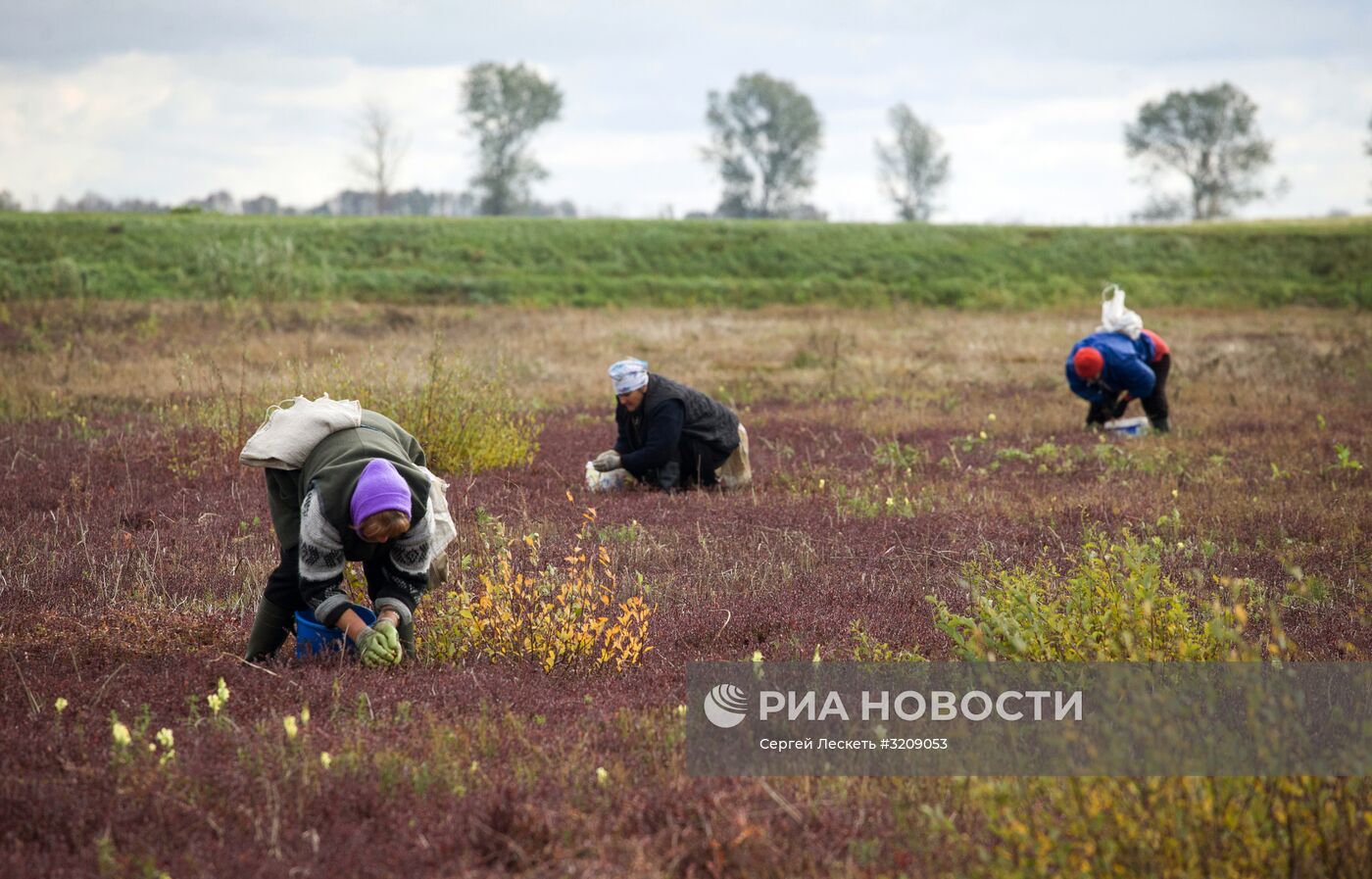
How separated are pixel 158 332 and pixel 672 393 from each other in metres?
15.1

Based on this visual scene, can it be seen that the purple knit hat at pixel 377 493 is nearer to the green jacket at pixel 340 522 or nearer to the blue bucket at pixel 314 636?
the green jacket at pixel 340 522

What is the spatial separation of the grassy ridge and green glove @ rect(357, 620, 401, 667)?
24606 millimetres

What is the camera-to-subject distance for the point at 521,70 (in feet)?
266

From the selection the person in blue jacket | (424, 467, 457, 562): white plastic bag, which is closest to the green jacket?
(424, 467, 457, 562): white plastic bag

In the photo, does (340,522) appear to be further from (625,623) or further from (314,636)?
(625,623)

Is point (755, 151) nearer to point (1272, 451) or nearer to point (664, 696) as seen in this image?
point (1272, 451)

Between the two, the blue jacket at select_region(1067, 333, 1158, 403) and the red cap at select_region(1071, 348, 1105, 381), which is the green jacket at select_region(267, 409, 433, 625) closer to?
the red cap at select_region(1071, 348, 1105, 381)

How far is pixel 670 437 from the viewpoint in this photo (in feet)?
30.6

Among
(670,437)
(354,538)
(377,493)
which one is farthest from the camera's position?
(670,437)

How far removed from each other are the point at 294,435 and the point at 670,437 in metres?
4.82

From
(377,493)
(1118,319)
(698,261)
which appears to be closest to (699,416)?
(377,493)

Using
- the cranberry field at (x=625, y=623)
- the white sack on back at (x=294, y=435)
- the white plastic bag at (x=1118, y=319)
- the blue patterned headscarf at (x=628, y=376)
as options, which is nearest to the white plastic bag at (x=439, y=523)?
the cranberry field at (x=625, y=623)

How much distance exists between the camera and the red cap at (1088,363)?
11.9 m

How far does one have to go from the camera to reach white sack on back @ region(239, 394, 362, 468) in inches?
186
